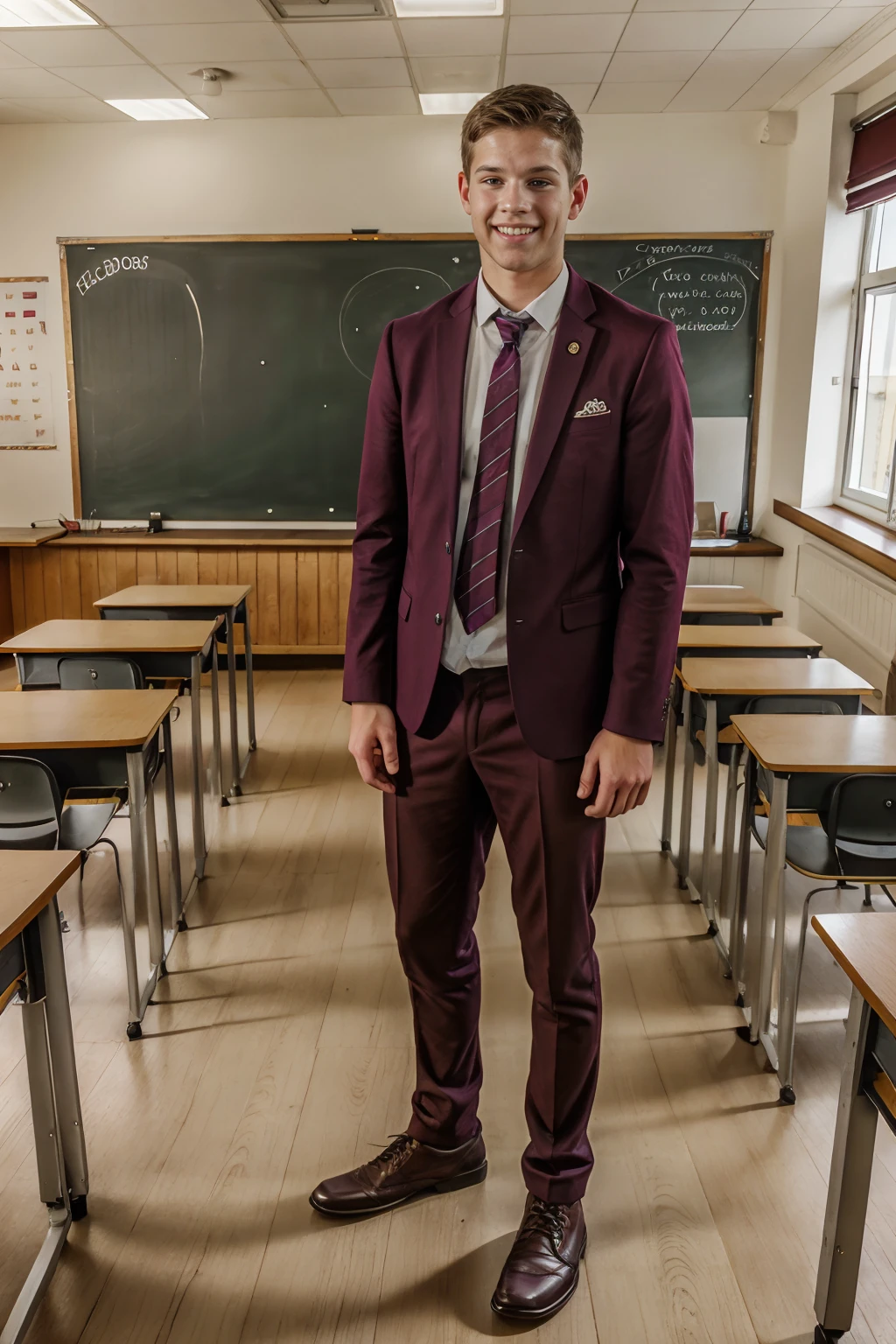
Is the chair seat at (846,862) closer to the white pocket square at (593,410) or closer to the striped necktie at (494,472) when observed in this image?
the striped necktie at (494,472)

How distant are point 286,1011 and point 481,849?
1071mm

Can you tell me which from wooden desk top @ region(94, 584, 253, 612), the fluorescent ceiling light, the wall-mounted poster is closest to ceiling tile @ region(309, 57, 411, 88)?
the fluorescent ceiling light

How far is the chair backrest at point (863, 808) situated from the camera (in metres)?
2.23

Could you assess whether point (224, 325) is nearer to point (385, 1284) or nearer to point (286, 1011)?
point (286, 1011)

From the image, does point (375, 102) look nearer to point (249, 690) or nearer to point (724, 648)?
point (249, 690)

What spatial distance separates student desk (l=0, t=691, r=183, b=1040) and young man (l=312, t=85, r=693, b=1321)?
38.2 inches

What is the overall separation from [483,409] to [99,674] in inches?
81.5

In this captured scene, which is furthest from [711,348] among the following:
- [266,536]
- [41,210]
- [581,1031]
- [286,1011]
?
[581,1031]

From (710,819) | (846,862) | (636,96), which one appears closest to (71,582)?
(636,96)

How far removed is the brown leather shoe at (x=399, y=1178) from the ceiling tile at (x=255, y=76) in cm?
462

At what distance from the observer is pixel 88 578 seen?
238 inches

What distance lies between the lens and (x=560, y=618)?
153cm

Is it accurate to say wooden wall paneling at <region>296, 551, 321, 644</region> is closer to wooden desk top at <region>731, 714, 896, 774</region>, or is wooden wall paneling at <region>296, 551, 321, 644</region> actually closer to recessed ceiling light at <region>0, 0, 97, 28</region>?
recessed ceiling light at <region>0, 0, 97, 28</region>

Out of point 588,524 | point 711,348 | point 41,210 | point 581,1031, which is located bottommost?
point 581,1031
